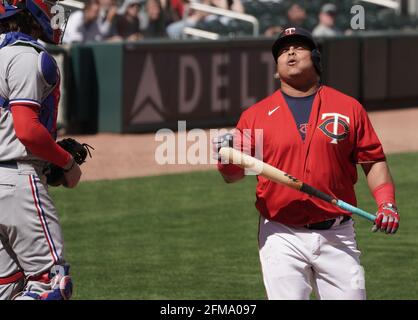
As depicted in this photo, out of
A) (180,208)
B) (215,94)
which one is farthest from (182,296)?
(215,94)

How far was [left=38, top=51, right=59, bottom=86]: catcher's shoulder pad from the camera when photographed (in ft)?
18.6

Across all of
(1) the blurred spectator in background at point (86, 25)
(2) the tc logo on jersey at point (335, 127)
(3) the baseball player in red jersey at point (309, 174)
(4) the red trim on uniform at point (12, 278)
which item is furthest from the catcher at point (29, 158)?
(1) the blurred spectator in background at point (86, 25)

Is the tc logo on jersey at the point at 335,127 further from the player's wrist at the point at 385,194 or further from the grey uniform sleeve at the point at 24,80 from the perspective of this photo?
the grey uniform sleeve at the point at 24,80

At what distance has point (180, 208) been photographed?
1211 centimetres

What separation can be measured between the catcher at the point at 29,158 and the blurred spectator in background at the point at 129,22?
13101 millimetres

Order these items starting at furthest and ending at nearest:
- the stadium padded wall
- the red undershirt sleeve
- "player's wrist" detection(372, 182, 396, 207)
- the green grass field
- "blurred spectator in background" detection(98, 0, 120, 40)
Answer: "blurred spectator in background" detection(98, 0, 120, 40), the stadium padded wall, the green grass field, "player's wrist" detection(372, 182, 396, 207), the red undershirt sleeve

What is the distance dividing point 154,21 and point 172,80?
2.18 meters

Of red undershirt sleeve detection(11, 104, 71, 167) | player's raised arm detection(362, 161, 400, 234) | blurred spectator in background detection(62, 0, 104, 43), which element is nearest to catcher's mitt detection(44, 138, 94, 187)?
red undershirt sleeve detection(11, 104, 71, 167)

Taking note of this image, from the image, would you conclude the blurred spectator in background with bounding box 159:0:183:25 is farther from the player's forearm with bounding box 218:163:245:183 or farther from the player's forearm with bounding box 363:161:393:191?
the player's forearm with bounding box 363:161:393:191

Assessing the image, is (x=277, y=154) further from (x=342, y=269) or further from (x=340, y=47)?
(x=340, y=47)

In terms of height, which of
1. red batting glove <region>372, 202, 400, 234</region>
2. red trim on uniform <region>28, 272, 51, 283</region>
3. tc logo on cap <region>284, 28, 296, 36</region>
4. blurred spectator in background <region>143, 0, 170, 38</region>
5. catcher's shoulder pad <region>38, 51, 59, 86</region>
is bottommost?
blurred spectator in background <region>143, 0, 170, 38</region>

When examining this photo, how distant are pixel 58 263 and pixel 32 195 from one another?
0.37 metres

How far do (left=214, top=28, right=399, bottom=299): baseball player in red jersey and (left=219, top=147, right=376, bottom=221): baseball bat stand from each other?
80 millimetres

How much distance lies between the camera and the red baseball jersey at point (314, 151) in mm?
5906
